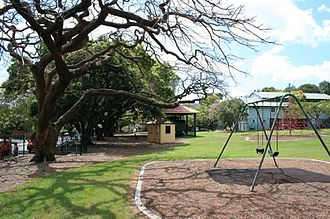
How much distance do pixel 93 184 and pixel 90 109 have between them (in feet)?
60.9

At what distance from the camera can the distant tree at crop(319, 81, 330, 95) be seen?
354ft

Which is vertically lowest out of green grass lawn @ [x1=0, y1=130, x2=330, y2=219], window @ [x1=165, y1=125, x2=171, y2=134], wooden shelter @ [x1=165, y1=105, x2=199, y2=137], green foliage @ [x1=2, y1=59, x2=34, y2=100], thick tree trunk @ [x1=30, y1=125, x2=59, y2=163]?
green grass lawn @ [x1=0, y1=130, x2=330, y2=219]

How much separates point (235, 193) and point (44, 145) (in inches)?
405

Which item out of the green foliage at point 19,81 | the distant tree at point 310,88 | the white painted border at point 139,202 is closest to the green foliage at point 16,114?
the green foliage at point 19,81

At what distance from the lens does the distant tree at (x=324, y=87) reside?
4250 inches

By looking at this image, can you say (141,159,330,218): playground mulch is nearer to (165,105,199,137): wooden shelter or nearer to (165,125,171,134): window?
(165,125,171,134): window

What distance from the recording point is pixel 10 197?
8219mm

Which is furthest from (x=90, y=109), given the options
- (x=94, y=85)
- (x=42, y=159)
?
(x=42, y=159)

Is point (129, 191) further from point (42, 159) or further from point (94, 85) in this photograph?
point (94, 85)

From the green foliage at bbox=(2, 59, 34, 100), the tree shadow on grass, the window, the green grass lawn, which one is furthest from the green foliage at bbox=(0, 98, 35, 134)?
the green grass lawn

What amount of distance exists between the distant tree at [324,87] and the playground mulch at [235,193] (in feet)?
348

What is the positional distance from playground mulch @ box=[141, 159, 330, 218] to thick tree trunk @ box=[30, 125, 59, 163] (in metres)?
6.02

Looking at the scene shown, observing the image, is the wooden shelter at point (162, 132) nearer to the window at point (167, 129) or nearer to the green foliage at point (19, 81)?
the window at point (167, 129)

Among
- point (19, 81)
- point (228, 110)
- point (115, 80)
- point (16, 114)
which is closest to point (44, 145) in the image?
point (19, 81)
